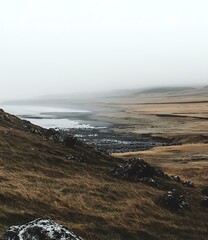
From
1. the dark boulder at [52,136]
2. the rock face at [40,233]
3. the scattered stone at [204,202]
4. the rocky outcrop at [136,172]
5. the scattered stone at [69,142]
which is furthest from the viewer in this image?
the dark boulder at [52,136]

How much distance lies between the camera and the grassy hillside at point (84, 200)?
19.1m

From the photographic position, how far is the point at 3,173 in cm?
2511

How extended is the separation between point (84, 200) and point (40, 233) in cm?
1042

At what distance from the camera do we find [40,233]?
1250 centimetres

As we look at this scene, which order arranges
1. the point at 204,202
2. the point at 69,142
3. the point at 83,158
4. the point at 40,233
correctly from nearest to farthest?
the point at 40,233 < the point at 204,202 < the point at 83,158 < the point at 69,142

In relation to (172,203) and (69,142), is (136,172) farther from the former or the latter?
(69,142)

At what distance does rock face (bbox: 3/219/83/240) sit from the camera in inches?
487

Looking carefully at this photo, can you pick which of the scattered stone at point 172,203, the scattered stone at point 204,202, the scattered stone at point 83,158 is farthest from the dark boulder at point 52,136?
the scattered stone at point 172,203

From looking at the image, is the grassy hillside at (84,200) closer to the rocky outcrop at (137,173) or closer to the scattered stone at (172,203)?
the scattered stone at (172,203)

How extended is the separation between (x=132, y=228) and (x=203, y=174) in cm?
2685

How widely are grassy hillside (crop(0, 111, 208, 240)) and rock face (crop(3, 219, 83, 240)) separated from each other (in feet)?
12.9

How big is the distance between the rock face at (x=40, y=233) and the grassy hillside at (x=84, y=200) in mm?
3922

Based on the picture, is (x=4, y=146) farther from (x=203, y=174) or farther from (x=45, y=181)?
(x=203, y=174)

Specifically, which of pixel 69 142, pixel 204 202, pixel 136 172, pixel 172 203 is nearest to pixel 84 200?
pixel 172 203
